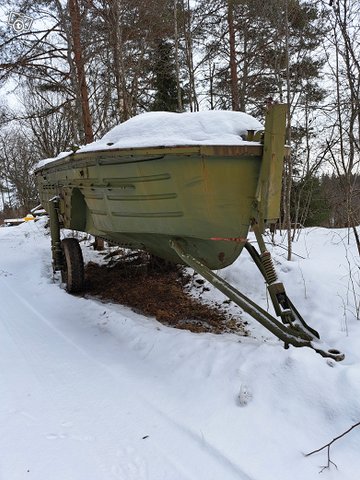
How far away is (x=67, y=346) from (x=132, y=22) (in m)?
7.30

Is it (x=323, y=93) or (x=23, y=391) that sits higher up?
(x=323, y=93)

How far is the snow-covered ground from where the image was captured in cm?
193

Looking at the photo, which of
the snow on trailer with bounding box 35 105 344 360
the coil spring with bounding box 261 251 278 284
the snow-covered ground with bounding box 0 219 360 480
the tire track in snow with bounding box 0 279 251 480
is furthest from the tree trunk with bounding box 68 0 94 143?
the coil spring with bounding box 261 251 278 284

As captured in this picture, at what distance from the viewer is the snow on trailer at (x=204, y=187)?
285cm

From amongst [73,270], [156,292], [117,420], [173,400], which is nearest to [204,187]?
[173,400]

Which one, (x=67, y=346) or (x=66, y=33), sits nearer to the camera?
(x=67, y=346)

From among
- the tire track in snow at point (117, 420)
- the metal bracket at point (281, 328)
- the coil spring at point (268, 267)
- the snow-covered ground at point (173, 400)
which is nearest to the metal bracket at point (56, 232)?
the snow-covered ground at point (173, 400)

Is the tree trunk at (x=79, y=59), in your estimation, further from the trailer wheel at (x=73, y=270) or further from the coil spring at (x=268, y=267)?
the coil spring at (x=268, y=267)

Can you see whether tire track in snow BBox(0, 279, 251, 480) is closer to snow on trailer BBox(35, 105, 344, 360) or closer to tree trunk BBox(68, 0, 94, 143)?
snow on trailer BBox(35, 105, 344, 360)

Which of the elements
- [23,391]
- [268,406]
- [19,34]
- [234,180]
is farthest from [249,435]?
[19,34]

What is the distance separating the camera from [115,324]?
3.79 m

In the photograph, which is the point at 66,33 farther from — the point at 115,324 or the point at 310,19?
the point at 115,324

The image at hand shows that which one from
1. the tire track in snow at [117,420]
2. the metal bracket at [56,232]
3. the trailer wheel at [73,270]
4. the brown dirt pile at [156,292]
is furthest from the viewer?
the metal bracket at [56,232]

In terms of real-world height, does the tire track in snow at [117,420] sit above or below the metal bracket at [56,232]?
below
